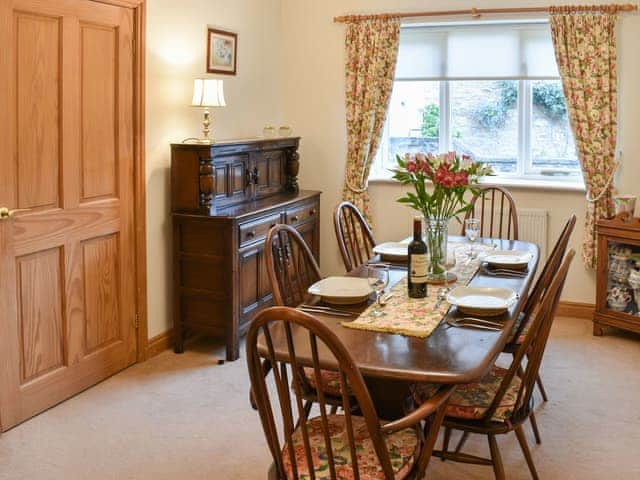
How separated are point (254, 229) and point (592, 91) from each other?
244 centimetres

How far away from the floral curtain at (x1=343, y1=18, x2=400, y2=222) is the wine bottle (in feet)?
9.27

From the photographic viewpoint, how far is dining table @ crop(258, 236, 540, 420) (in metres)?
2.24

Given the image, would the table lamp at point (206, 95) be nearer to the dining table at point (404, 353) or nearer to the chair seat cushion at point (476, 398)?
the dining table at point (404, 353)

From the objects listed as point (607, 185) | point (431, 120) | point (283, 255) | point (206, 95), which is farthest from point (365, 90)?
point (283, 255)

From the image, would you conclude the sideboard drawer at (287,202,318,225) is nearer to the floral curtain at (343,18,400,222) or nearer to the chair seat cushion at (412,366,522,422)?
the floral curtain at (343,18,400,222)

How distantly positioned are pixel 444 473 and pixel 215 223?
1.98 m

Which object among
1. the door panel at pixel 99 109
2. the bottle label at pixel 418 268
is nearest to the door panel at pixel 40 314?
the door panel at pixel 99 109

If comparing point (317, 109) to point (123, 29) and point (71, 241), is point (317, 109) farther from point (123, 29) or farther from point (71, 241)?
point (71, 241)

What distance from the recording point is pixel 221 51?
16.6 ft

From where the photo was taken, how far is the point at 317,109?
5957 mm

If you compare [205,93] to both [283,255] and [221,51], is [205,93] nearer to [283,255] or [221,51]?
[221,51]

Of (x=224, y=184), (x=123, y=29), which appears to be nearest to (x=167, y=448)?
(x=224, y=184)

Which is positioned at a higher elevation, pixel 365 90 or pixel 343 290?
pixel 365 90

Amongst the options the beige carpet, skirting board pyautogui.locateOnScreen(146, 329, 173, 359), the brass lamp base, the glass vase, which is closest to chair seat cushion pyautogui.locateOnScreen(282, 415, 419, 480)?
the beige carpet
